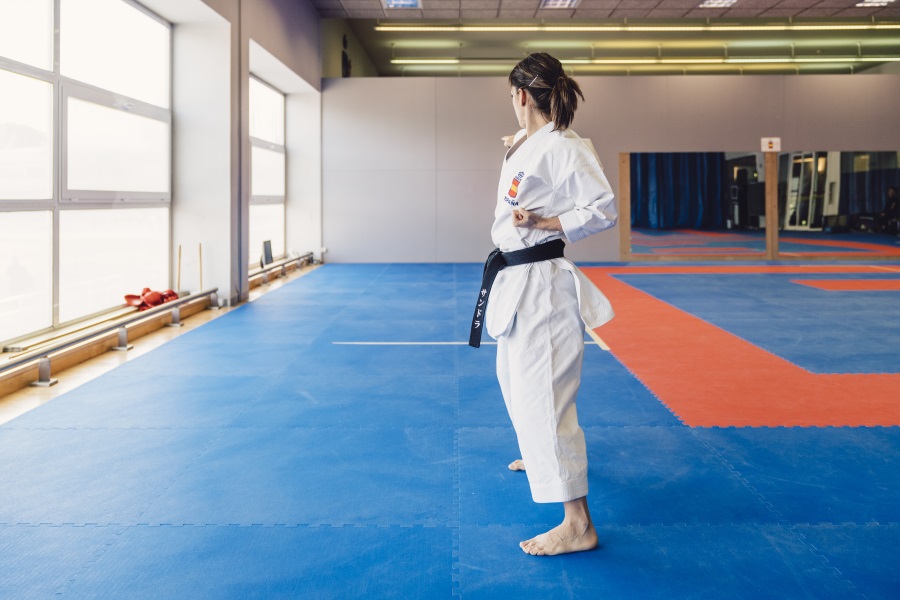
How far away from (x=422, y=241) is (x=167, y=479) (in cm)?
977

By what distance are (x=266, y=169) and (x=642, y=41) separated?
21.0ft

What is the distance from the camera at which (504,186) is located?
7.71 ft

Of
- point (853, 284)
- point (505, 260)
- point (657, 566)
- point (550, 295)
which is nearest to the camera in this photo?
point (657, 566)

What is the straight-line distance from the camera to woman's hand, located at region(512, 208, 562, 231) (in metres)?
2.16

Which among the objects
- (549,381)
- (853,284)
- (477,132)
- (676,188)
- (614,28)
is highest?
(614,28)

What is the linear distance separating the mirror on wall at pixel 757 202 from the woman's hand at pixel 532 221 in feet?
36.6

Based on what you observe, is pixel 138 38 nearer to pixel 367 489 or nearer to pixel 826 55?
pixel 367 489

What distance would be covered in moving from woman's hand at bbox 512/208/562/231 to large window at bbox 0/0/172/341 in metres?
3.68

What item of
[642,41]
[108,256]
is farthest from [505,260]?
[642,41]

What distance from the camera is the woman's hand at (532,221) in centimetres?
216

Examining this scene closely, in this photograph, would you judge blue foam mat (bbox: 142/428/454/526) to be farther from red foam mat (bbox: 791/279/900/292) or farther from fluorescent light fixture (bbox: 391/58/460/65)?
fluorescent light fixture (bbox: 391/58/460/65)

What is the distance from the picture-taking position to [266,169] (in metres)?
10.7

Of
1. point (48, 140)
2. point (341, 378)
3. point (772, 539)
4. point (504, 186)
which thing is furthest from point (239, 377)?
point (772, 539)

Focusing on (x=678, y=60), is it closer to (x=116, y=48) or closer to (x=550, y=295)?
(x=116, y=48)
